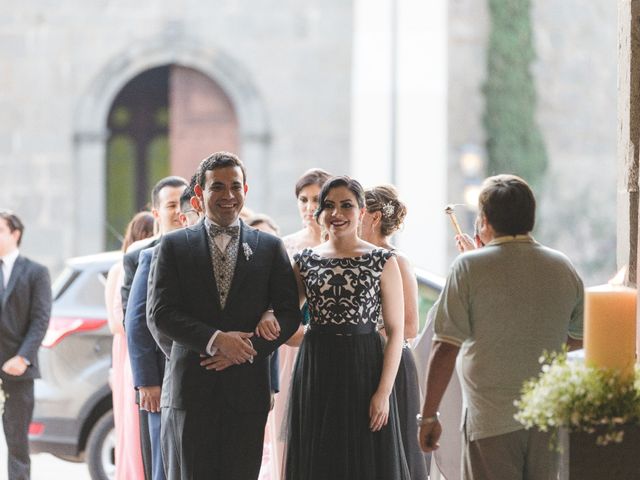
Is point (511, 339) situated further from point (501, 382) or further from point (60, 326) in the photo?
point (60, 326)

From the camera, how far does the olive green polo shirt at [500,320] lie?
410cm

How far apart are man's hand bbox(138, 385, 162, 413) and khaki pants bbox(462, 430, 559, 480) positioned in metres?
1.87

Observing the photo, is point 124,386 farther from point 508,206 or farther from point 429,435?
point 508,206

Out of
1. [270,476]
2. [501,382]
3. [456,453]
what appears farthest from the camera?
[270,476]

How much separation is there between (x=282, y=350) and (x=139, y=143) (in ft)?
33.6

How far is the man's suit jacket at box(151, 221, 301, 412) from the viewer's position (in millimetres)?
4699

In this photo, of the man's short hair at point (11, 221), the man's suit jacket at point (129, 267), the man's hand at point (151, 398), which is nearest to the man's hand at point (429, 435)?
the man's hand at point (151, 398)

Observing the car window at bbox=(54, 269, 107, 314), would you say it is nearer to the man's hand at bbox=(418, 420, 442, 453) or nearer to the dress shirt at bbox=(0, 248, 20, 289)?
the dress shirt at bbox=(0, 248, 20, 289)

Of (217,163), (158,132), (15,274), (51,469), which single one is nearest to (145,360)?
(217,163)

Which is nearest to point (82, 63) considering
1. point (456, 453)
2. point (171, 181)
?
point (171, 181)

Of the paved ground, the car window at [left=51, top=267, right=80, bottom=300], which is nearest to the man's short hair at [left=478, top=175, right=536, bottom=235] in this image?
the car window at [left=51, top=267, right=80, bottom=300]

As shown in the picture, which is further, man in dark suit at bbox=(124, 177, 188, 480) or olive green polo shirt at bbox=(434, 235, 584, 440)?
man in dark suit at bbox=(124, 177, 188, 480)

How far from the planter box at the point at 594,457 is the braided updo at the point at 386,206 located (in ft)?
7.92

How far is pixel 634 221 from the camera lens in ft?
15.3
